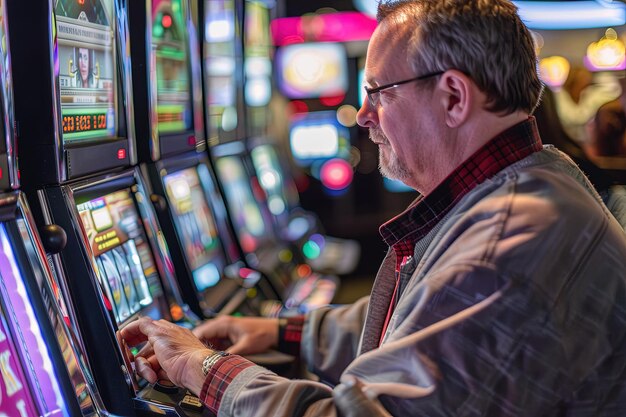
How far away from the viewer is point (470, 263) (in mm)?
1468

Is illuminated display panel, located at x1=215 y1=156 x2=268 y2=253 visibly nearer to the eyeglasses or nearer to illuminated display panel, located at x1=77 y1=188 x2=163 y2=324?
illuminated display panel, located at x1=77 y1=188 x2=163 y2=324

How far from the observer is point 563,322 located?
4.78ft

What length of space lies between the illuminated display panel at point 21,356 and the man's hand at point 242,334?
0.53 metres

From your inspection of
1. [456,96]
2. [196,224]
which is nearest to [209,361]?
[456,96]

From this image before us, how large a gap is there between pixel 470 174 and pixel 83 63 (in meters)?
1.25

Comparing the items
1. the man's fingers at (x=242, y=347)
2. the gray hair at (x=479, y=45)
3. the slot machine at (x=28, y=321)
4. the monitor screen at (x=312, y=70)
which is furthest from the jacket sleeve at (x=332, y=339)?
the monitor screen at (x=312, y=70)

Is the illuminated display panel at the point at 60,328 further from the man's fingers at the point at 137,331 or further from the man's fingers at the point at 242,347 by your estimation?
the man's fingers at the point at 242,347

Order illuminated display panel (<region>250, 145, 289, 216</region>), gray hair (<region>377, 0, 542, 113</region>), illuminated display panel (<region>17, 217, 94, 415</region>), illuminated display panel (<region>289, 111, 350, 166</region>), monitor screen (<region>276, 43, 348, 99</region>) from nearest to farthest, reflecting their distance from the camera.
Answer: gray hair (<region>377, 0, 542, 113</region>) < illuminated display panel (<region>17, 217, 94, 415</region>) < illuminated display panel (<region>250, 145, 289, 216</region>) < illuminated display panel (<region>289, 111, 350, 166</region>) < monitor screen (<region>276, 43, 348, 99</region>)

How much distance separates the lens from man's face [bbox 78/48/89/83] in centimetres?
237

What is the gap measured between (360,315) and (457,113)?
75 cm

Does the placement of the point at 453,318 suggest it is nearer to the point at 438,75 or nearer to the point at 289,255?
the point at 438,75

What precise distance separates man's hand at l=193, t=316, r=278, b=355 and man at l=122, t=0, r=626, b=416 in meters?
0.33

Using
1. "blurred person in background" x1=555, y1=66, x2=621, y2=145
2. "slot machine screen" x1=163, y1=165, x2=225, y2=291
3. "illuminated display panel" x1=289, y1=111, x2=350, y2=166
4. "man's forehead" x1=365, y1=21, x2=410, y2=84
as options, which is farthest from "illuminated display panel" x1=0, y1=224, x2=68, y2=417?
"blurred person in background" x1=555, y1=66, x2=621, y2=145

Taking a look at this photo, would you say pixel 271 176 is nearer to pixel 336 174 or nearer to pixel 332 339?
pixel 336 174
